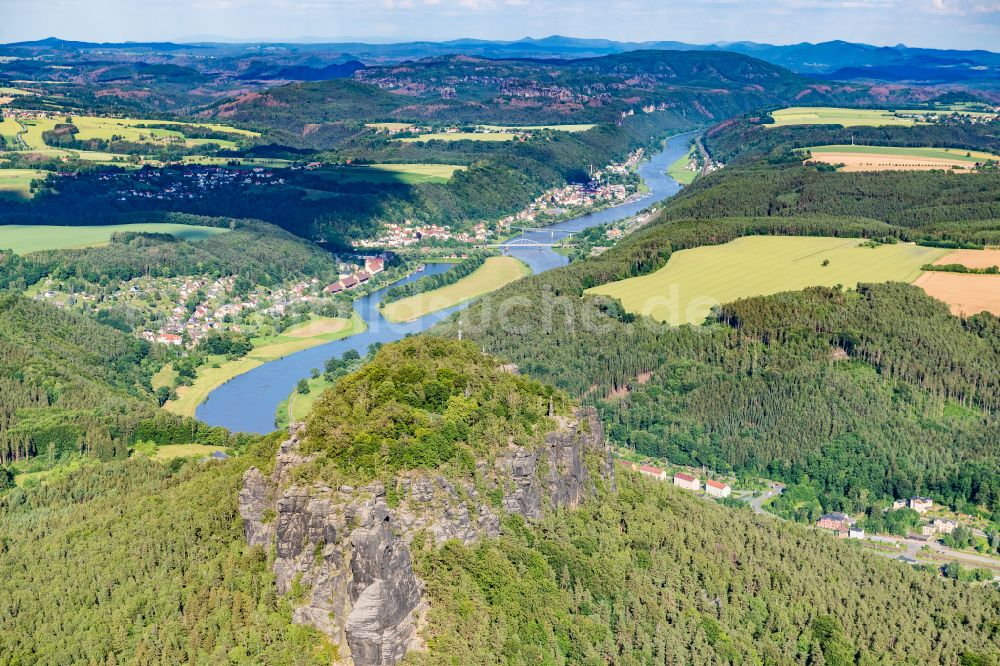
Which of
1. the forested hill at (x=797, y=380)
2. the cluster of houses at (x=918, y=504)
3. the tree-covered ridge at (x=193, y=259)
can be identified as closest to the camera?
the cluster of houses at (x=918, y=504)

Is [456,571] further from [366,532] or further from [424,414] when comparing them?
[424,414]

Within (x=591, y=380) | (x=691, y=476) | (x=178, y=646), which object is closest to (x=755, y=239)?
(x=591, y=380)

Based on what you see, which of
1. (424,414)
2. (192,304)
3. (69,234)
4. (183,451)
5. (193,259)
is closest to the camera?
(424,414)

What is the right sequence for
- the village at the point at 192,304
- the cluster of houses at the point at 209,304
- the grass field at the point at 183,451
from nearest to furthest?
the grass field at the point at 183,451
the cluster of houses at the point at 209,304
the village at the point at 192,304

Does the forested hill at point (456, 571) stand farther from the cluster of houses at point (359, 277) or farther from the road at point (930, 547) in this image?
the cluster of houses at point (359, 277)

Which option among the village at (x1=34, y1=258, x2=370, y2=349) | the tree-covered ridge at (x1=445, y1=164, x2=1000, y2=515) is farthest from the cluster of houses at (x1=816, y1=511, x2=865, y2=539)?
the village at (x1=34, y1=258, x2=370, y2=349)

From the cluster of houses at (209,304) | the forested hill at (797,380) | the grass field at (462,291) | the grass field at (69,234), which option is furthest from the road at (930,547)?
the grass field at (69,234)

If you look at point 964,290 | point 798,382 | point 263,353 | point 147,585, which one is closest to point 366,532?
point 147,585
